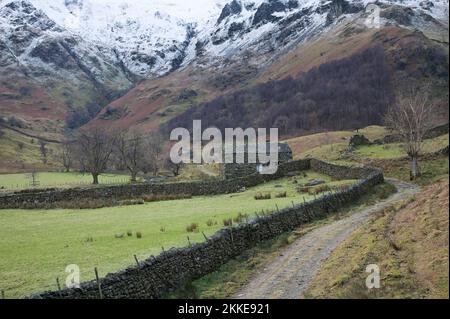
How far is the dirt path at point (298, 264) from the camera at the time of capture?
58.0 ft

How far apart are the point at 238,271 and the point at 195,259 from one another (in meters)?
2.23

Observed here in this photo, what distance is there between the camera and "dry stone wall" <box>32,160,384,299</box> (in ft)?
53.5

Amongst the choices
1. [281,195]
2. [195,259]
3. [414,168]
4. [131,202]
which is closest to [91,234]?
[195,259]

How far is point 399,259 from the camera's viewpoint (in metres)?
16.4

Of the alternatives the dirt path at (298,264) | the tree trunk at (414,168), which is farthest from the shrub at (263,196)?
the tree trunk at (414,168)

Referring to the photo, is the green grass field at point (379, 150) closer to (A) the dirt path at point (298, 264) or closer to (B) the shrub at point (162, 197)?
(B) the shrub at point (162, 197)

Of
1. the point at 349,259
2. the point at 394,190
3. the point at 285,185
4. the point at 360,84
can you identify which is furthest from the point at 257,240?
the point at 360,84

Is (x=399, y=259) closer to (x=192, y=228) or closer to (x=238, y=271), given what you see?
(x=238, y=271)

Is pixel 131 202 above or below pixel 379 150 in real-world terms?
below

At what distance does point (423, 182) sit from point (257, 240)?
25392 mm

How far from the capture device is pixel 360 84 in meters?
174

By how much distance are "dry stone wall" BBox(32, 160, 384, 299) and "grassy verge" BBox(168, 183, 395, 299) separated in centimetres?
42

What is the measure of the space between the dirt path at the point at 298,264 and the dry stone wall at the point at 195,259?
198cm

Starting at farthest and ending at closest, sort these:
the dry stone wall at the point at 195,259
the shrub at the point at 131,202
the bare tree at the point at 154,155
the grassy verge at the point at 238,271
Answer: the bare tree at the point at 154,155, the shrub at the point at 131,202, the grassy verge at the point at 238,271, the dry stone wall at the point at 195,259
